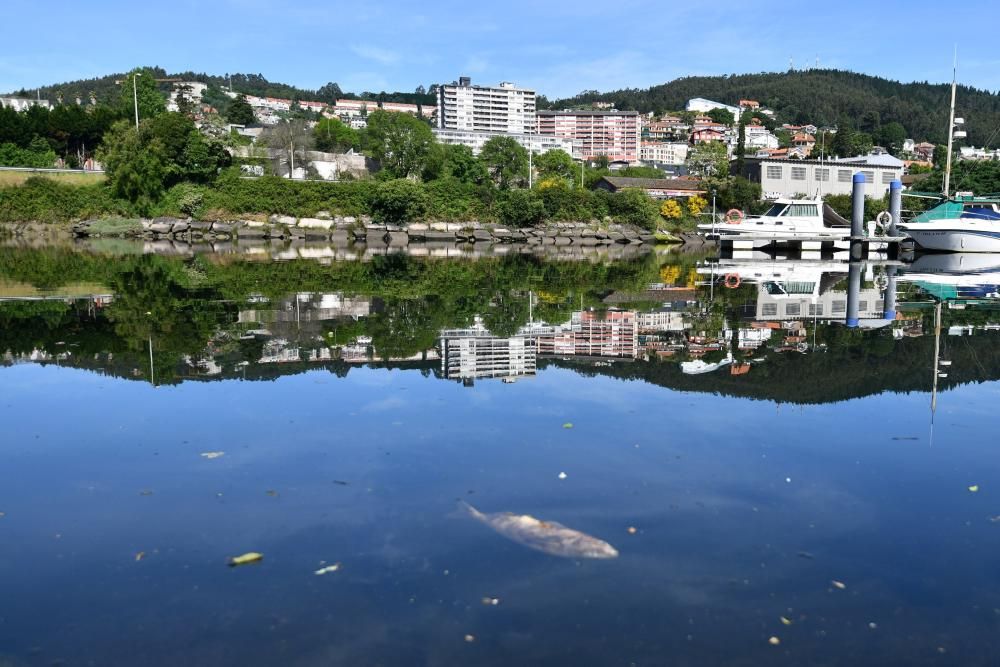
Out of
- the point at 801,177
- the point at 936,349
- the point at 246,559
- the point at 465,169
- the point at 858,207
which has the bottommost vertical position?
the point at 246,559

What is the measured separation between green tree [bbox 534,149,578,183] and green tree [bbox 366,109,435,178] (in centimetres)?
1032

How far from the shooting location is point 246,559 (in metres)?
4.25

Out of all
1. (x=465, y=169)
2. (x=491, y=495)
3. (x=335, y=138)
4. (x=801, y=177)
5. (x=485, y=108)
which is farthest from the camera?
(x=485, y=108)

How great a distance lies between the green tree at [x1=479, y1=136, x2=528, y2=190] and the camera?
198ft

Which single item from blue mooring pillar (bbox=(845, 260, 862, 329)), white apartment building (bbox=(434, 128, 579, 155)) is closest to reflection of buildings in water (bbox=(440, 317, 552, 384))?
blue mooring pillar (bbox=(845, 260, 862, 329))

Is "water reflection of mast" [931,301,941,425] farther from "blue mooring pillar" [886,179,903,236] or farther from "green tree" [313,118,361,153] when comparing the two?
"green tree" [313,118,361,153]

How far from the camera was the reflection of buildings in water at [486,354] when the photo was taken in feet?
29.9

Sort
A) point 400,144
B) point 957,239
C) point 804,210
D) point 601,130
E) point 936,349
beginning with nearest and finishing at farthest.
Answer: point 936,349 → point 957,239 → point 804,210 → point 400,144 → point 601,130

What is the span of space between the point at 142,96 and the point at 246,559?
61.6 m

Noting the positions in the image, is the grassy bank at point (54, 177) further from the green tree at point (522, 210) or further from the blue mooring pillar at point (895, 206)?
the blue mooring pillar at point (895, 206)

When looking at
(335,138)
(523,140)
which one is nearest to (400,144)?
(335,138)

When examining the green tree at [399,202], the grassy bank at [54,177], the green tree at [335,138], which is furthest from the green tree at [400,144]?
the grassy bank at [54,177]

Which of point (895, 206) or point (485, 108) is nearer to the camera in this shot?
point (895, 206)

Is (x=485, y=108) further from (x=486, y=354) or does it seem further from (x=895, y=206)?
(x=486, y=354)
